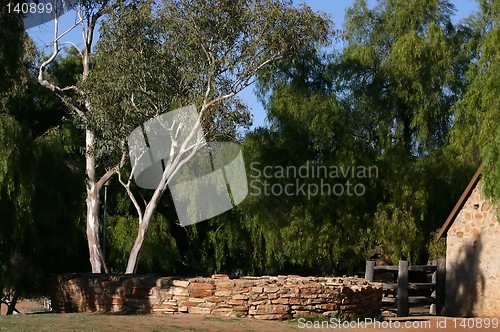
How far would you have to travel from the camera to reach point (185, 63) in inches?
998

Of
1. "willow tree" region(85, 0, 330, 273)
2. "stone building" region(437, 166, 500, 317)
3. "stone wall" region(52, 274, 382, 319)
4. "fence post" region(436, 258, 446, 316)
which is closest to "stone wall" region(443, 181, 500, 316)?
"stone building" region(437, 166, 500, 317)

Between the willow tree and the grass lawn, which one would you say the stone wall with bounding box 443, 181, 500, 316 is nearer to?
the grass lawn

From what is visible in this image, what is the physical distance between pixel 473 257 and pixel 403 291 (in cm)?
222

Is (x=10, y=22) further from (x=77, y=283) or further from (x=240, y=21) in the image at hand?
(x=240, y=21)

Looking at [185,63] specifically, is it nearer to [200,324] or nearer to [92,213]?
[92,213]

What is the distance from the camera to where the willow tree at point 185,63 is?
82.1 ft

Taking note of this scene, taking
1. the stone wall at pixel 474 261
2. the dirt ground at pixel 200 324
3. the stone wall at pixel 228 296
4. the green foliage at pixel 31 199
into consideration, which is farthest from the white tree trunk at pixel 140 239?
the stone wall at pixel 474 261

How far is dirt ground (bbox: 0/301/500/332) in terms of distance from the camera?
15328 mm

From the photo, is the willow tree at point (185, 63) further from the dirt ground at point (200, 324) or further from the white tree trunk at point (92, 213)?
the dirt ground at point (200, 324)

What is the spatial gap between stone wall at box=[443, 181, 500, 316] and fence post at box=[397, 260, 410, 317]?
1048 millimetres

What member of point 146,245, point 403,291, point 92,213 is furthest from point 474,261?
point 92,213

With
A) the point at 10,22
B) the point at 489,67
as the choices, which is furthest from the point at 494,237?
the point at 10,22

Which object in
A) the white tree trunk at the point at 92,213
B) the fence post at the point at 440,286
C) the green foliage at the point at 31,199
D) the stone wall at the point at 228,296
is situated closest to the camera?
the stone wall at the point at 228,296

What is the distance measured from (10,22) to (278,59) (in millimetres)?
12715
